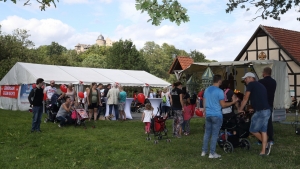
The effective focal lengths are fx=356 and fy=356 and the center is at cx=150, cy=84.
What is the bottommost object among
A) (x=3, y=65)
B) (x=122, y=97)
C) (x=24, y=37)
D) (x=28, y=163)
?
(x=28, y=163)

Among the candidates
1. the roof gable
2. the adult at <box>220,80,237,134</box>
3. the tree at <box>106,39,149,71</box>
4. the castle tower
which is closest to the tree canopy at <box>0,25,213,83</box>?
the tree at <box>106,39,149,71</box>

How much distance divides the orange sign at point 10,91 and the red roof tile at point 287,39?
18601 mm

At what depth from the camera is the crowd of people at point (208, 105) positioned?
6.98m

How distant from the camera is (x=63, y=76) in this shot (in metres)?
22.1

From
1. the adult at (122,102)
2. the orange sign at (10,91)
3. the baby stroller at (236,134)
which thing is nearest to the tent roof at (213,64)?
the adult at (122,102)

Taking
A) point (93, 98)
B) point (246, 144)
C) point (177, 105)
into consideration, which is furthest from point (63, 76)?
point (246, 144)

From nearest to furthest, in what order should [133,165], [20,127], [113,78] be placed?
[133,165]
[20,127]
[113,78]

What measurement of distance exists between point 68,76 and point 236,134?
16244 mm

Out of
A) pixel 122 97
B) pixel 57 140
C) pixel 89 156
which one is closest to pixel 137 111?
pixel 122 97

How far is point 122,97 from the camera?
15.8 m

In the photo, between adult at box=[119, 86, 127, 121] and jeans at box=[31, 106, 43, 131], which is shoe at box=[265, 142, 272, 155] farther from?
adult at box=[119, 86, 127, 121]

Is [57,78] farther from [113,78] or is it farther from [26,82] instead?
[113,78]

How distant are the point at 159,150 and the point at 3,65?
3057 centimetres

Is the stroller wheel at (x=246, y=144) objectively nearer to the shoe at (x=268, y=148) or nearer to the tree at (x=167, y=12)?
the shoe at (x=268, y=148)
